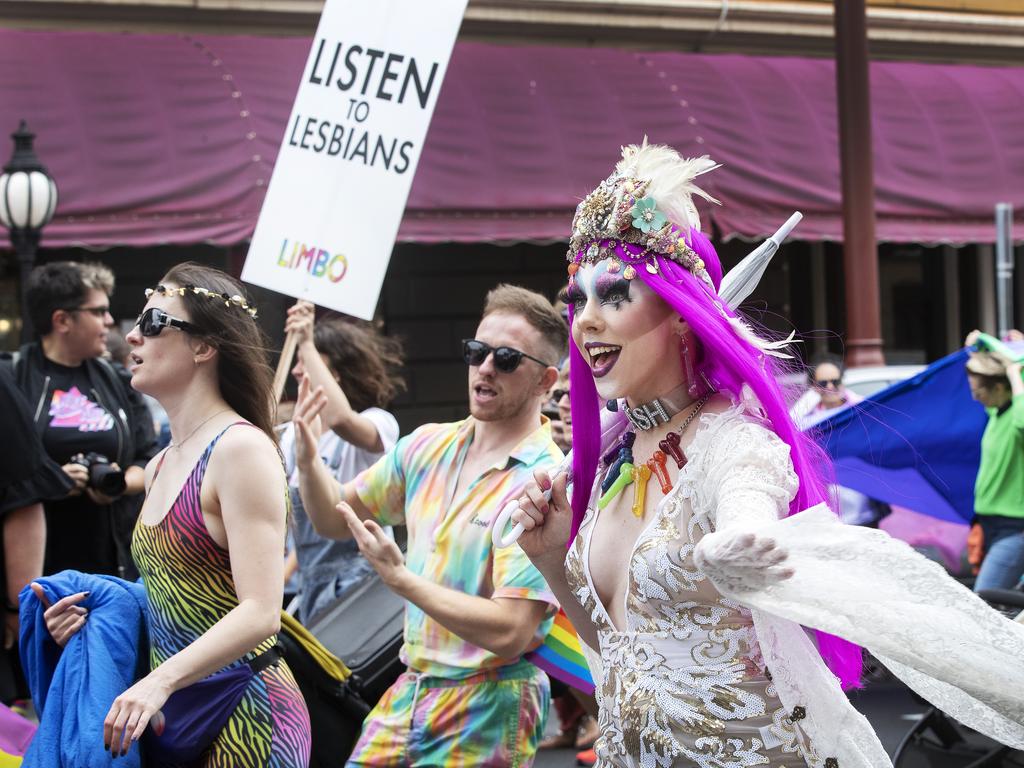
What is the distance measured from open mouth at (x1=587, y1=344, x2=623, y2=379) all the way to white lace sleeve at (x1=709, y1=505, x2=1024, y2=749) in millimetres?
669

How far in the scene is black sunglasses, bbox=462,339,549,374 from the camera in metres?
3.86

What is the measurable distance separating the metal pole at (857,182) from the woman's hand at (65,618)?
10583mm

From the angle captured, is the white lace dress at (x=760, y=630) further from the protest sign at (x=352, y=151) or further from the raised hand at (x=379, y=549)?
the protest sign at (x=352, y=151)

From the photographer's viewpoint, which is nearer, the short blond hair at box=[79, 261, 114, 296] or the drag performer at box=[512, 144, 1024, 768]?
the drag performer at box=[512, 144, 1024, 768]

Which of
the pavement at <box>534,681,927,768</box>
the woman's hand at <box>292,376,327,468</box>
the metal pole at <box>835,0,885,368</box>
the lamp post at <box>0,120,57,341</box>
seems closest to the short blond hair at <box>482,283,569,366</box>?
the woman's hand at <box>292,376,327,468</box>

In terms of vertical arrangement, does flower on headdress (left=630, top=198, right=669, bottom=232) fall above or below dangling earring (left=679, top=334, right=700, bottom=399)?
above

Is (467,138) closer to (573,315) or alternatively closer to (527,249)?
(527,249)

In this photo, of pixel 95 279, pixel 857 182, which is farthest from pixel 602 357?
pixel 857 182

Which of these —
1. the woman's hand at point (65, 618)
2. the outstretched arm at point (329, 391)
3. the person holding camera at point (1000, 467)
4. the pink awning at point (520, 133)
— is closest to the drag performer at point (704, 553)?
the woman's hand at point (65, 618)

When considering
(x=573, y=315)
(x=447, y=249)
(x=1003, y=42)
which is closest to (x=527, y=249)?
(x=447, y=249)

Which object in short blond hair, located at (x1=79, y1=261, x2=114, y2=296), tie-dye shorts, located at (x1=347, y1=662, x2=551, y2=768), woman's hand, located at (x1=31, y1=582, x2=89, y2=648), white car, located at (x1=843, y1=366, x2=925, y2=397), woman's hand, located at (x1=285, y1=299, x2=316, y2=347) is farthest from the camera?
white car, located at (x1=843, y1=366, x2=925, y2=397)

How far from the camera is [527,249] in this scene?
15469mm

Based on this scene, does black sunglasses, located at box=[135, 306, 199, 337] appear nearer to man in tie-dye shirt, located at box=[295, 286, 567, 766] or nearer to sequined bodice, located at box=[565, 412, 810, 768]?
man in tie-dye shirt, located at box=[295, 286, 567, 766]

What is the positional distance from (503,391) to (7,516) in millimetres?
2166
